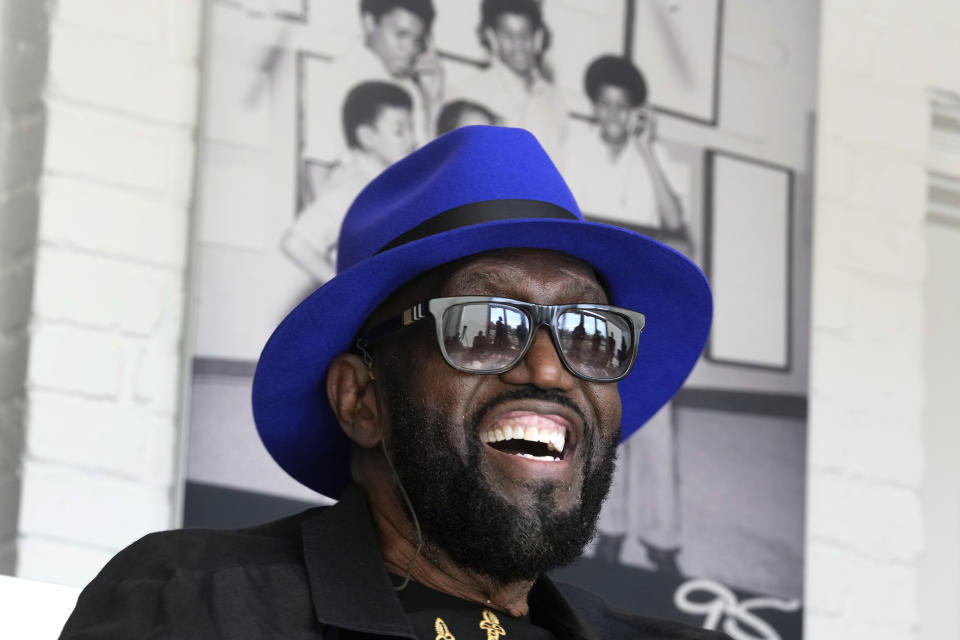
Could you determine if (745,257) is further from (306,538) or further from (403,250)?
(306,538)

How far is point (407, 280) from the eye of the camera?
5.58 ft

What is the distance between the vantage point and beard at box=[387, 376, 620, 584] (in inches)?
62.4

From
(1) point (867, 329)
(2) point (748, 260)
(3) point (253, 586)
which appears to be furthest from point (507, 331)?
(1) point (867, 329)

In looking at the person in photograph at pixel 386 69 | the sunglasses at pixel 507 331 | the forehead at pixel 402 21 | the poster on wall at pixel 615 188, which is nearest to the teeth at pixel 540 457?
the sunglasses at pixel 507 331

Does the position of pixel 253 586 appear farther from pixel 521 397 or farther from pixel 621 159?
pixel 621 159

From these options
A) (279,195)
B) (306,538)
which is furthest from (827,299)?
(306,538)

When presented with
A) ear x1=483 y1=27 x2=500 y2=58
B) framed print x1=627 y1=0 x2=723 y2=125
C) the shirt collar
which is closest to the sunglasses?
the shirt collar

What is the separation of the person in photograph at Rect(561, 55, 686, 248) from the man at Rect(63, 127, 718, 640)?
2.62 ft

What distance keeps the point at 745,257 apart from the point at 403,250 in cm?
126

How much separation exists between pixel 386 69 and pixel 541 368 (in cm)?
95

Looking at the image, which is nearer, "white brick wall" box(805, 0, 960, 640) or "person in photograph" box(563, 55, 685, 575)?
"person in photograph" box(563, 55, 685, 575)

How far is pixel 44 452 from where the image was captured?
6.70 ft

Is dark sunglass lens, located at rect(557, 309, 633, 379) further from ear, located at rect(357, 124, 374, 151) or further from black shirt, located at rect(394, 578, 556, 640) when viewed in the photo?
ear, located at rect(357, 124, 374, 151)

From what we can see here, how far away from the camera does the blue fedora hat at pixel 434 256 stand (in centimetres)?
165
